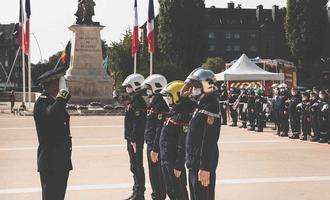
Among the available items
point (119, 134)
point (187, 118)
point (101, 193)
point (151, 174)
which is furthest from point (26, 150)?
point (187, 118)

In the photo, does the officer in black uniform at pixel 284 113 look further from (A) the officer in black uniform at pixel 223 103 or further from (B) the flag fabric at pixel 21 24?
(B) the flag fabric at pixel 21 24

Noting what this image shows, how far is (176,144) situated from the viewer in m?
7.81

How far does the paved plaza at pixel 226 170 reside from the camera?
9266 millimetres

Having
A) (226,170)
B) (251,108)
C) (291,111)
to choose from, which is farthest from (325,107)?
(226,170)

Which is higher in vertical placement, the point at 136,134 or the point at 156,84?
the point at 156,84

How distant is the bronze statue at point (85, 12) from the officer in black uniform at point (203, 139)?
3409 cm

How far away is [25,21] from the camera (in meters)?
36.6

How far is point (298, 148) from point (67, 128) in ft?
35.0

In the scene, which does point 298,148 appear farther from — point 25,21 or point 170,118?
point 25,21

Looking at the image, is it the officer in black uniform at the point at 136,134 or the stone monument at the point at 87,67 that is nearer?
A: the officer in black uniform at the point at 136,134

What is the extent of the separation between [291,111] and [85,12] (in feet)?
77.5

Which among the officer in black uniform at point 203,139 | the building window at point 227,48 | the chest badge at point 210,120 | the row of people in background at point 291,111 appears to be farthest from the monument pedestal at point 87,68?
the building window at point 227,48

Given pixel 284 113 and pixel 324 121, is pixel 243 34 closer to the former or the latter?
pixel 284 113

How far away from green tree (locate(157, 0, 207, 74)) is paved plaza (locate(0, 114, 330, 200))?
1971 inches
